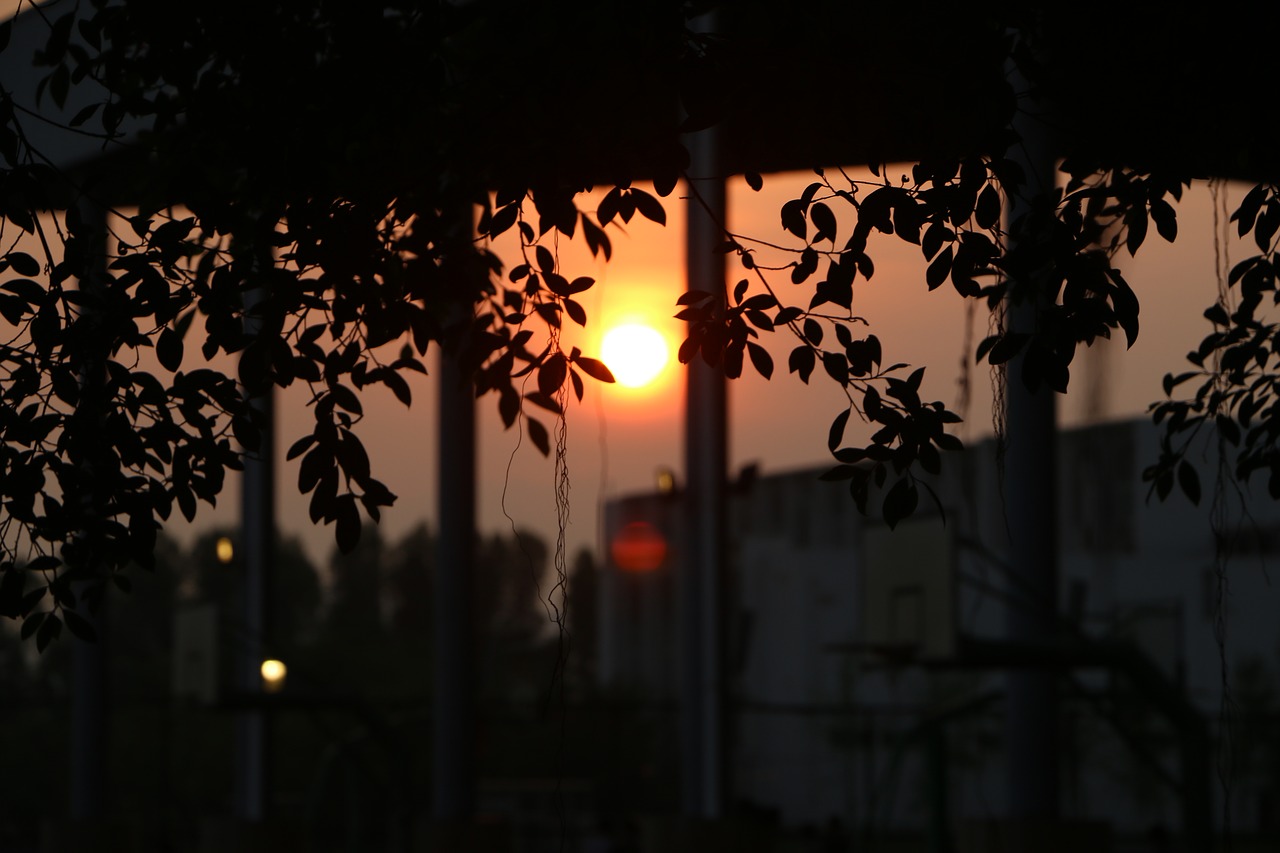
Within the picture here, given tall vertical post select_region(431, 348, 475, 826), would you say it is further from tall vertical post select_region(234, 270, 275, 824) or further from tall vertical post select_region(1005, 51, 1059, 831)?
tall vertical post select_region(1005, 51, 1059, 831)

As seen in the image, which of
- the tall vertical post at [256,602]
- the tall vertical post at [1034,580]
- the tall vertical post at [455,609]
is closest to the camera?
the tall vertical post at [1034,580]

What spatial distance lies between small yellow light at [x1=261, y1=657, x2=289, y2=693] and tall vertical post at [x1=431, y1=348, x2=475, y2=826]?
193cm

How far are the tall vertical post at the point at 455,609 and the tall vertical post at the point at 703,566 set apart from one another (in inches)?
61.3

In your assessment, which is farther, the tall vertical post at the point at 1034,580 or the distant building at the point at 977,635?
the distant building at the point at 977,635

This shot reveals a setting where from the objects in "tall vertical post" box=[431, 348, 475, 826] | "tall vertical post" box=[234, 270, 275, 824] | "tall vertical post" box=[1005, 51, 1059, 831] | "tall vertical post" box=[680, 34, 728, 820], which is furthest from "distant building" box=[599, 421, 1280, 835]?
"tall vertical post" box=[1005, 51, 1059, 831]

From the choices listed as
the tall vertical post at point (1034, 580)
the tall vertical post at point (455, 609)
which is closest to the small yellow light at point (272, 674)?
the tall vertical post at point (455, 609)

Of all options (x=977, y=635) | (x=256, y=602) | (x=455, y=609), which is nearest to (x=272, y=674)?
(x=256, y=602)

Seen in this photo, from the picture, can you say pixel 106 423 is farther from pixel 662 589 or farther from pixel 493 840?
pixel 662 589

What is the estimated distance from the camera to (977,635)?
2536 centimetres

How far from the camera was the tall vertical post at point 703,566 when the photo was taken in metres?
11.0

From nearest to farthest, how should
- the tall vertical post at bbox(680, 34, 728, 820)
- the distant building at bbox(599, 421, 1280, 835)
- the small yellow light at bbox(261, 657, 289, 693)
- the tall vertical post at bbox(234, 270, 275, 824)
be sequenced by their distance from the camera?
the tall vertical post at bbox(680, 34, 728, 820), the small yellow light at bbox(261, 657, 289, 693), the tall vertical post at bbox(234, 270, 275, 824), the distant building at bbox(599, 421, 1280, 835)

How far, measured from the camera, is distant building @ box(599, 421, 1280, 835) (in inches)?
1240

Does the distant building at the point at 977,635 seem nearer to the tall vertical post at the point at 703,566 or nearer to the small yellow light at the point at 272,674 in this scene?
the small yellow light at the point at 272,674

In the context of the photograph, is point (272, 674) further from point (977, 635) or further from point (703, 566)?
point (977, 635)
